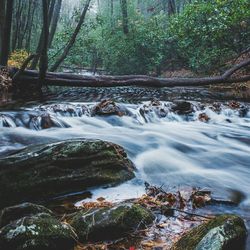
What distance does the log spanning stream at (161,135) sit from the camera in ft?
14.0

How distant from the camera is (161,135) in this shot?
22.0 ft

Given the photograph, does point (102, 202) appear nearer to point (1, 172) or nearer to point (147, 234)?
point (147, 234)

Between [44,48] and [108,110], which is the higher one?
[44,48]

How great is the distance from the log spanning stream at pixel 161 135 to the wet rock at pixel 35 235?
1130 millimetres

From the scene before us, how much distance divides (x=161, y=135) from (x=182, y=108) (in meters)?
2.30

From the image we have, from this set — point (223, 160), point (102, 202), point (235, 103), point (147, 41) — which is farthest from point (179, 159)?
point (147, 41)

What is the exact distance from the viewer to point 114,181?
3973 mm

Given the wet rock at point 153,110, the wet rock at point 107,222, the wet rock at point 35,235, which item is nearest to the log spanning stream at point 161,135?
the wet rock at point 153,110

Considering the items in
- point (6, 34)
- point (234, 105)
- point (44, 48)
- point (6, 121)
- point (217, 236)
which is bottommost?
point (6, 121)

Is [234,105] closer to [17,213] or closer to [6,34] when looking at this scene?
[6,34]

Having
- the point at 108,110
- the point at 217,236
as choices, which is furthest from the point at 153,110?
the point at 217,236

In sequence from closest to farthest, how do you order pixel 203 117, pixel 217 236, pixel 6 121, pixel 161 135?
pixel 217 236
pixel 161 135
pixel 6 121
pixel 203 117

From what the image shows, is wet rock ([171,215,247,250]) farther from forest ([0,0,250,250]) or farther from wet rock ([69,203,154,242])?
wet rock ([69,203,154,242])

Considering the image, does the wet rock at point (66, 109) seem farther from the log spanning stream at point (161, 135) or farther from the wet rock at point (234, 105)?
the wet rock at point (234, 105)
